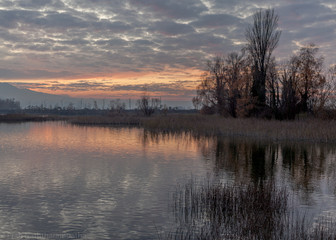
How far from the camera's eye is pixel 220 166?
67.4 feet

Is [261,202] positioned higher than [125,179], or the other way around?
[261,202]

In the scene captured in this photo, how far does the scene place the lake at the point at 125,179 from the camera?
1011 cm

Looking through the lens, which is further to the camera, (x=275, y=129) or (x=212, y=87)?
(x=212, y=87)

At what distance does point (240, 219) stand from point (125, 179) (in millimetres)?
7899

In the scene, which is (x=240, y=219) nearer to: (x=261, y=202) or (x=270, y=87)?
(x=261, y=202)

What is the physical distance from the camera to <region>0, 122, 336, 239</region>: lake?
398 inches

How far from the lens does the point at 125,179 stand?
16547 millimetres

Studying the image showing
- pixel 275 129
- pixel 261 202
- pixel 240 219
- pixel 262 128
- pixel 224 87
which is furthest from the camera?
pixel 224 87

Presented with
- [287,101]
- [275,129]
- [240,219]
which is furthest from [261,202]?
[287,101]

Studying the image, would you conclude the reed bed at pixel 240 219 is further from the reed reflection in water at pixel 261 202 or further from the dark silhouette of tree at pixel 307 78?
the dark silhouette of tree at pixel 307 78

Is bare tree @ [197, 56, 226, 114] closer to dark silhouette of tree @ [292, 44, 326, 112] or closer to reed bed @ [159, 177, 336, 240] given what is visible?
dark silhouette of tree @ [292, 44, 326, 112]

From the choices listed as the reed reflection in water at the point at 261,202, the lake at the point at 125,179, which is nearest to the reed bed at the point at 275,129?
the lake at the point at 125,179

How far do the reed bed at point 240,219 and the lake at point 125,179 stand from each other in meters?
0.63

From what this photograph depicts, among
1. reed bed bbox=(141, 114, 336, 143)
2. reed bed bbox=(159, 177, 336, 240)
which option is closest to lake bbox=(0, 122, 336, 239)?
reed bed bbox=(159, 177, 336, 240)
